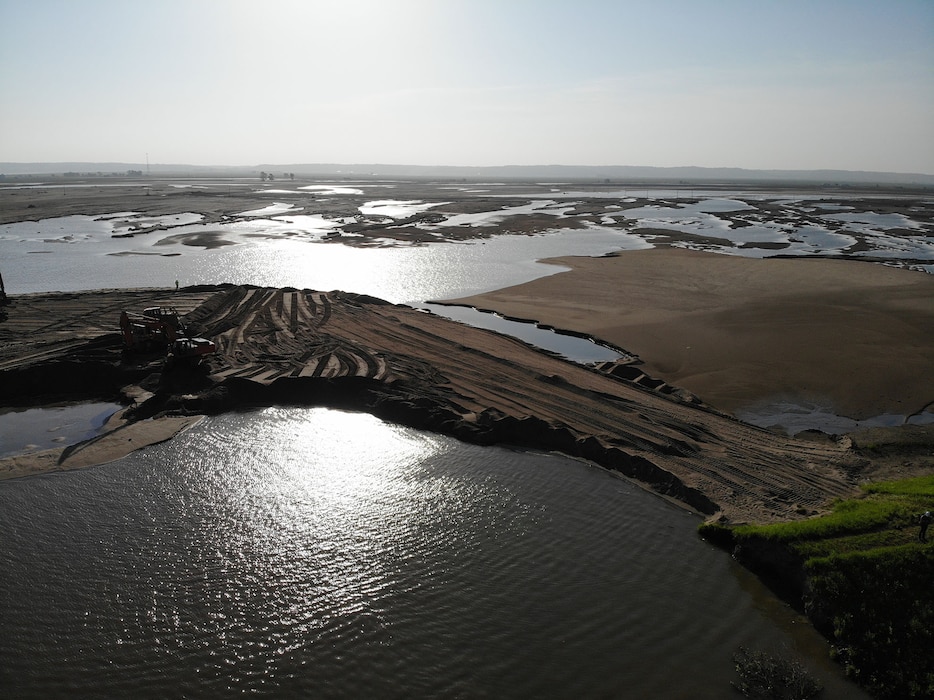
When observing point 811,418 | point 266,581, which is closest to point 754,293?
point 811,418

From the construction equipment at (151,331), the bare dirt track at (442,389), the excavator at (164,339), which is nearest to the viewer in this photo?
the bare dirt track at (442,389)

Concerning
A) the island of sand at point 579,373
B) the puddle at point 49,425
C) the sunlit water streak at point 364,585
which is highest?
the island of sand at point 579,373

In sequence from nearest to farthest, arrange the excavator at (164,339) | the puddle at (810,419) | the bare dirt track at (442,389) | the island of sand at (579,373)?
1. the bare dirt track at (442,389)
2. the island of sand at (579,373)
3. the puddle at (810,419)
4. the excavator at (164,339)

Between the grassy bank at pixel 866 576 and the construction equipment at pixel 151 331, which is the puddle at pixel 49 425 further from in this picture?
the grassy bank at pixel 866 576

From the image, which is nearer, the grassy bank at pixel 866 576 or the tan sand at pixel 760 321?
the grassy bank at pixel 866 576

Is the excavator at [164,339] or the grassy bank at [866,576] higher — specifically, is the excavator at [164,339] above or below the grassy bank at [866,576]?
above

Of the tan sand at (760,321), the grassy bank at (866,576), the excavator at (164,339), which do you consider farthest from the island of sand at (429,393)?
the tan sand at (760,321)

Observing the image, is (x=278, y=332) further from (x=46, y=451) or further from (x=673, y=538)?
(x=673, y=538)
